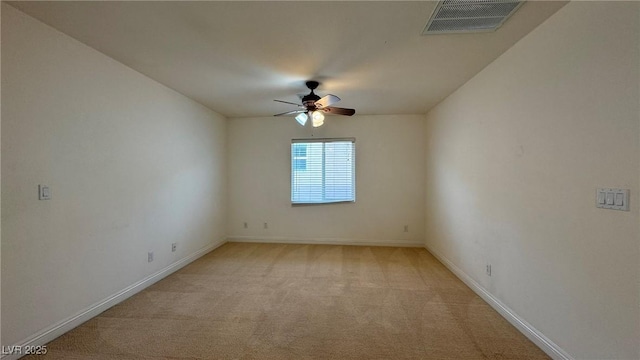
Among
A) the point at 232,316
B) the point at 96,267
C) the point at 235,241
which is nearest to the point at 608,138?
the point at 232,316

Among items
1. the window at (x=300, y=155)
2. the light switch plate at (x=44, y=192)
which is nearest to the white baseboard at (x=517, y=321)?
the window at (x=300, y=155)

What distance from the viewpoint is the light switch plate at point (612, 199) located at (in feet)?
4.37

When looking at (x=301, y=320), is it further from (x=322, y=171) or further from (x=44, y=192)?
(x=322, y=171)

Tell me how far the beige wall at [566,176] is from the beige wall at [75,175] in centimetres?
379

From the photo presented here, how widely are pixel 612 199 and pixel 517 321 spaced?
1.32 meters

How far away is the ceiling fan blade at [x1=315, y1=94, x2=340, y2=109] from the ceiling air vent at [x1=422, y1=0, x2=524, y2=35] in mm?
1012

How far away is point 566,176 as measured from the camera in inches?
65.9

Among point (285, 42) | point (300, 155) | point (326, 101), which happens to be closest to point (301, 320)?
point (326, 101)

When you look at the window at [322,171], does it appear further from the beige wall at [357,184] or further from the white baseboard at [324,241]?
the white baseboard at [324,241]

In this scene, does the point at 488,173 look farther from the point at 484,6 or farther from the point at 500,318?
the point at 484,6

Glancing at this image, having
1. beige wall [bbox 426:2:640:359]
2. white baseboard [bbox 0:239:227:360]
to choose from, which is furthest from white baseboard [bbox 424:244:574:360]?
white baseboard [bbox 0:239:227:360]

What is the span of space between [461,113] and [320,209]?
284 centimetres

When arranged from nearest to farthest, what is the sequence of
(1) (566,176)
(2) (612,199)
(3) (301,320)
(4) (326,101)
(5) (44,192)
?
(2) (612,199) → (1) (566,176) → (5) (44,192) → (3) (301,320) → (4) (326,101)

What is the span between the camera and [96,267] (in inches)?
89.8
